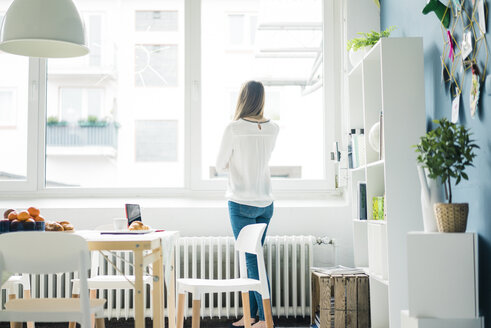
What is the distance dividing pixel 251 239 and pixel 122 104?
185 centimetres

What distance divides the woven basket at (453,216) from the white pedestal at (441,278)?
0.11ft

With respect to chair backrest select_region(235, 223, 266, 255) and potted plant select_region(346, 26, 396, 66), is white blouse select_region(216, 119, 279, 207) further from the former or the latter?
potted plant select_region(346, 26, 396, 66)

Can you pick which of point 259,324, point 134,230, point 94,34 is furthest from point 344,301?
point 94,34

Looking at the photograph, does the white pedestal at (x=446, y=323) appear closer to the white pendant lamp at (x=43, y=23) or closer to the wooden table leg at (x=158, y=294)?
the wooden table leg at (x=158, y=294)

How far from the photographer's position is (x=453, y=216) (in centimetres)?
204

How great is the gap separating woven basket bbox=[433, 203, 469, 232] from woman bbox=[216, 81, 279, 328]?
1.30 metres

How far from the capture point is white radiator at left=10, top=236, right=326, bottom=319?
3.51 m

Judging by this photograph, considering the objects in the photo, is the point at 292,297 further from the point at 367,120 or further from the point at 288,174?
the point at 367,120

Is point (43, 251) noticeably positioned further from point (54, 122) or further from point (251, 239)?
point (54, 122)

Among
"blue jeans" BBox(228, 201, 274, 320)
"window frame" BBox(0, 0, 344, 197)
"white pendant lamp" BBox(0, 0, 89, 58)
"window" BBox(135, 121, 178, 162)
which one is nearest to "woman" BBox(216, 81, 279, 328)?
"blue jeans" BBox(228, 201, 274, 320)

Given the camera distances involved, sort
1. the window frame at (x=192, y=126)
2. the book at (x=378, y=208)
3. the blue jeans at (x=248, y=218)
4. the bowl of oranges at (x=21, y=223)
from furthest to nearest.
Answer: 1. the window frame at (x=192, y=126)
2. the blue jeans at (x=248, y=218)
3. the book at (x=378, y=208)
4. the bowl of oranges at (x=21, y=223)

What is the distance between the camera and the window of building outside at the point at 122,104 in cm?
404

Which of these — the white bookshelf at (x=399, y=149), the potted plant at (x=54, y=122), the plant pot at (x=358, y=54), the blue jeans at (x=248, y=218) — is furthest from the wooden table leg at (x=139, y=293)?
the potted plant at (x=54, y=122)

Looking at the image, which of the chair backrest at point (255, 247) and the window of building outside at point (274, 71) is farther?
the window of building outside at point (274, 71)
